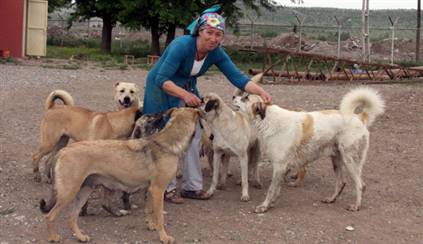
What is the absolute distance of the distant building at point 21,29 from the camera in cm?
2298

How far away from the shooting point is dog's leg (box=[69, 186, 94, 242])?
480cm

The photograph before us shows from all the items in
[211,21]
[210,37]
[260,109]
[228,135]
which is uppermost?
[211,21]

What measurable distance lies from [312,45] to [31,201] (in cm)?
3116

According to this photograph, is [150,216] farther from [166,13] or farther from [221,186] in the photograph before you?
[166,13]

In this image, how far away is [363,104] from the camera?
238 inches

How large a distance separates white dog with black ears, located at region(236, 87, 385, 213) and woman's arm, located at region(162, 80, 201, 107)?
2.78 ft

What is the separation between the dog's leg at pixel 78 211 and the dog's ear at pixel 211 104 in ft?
5.18

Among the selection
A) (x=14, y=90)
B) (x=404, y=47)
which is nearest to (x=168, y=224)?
(x=14, y=90)

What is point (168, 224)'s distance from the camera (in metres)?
5.36

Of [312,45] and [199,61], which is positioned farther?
[312,45]

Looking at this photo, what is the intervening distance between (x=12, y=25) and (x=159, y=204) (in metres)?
20.2

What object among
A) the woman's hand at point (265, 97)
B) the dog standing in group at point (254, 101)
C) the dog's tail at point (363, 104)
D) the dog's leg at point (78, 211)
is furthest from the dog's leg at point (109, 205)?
the dog's tail at point (363, 104)

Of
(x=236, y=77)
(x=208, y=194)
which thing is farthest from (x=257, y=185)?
(x=236, y=77)

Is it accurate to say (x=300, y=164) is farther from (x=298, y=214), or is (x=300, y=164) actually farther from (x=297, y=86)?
(x=297, y=86)
